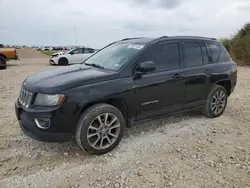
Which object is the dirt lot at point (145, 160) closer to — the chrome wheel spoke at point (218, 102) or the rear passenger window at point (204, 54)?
the chrome wheel spoke at point (218, 102)

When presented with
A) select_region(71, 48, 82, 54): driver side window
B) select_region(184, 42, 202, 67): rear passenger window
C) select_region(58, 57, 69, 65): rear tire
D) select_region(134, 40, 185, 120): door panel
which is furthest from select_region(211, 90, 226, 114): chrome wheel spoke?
select_region(71, 48, 82, 54): driver side window

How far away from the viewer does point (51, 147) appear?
374cm

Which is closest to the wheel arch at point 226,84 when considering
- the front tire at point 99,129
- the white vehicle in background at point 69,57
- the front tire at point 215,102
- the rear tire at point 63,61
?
the front tire at point 215,102

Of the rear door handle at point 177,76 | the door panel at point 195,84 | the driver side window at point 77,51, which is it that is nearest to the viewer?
the rear door handle at point 177,76

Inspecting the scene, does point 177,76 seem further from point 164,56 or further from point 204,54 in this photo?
point 204,54

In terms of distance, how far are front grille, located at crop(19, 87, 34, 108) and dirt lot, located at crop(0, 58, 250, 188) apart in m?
0.72

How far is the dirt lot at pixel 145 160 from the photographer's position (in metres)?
2.94

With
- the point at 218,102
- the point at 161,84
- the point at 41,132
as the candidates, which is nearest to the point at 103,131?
the point at 41,132

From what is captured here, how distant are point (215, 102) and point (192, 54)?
118 centimetres

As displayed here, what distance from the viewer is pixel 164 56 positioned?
419 centimetres

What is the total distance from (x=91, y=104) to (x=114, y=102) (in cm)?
39

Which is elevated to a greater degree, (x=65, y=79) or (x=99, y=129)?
(x=65, y=79)

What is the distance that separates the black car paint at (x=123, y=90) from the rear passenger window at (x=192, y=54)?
11cm

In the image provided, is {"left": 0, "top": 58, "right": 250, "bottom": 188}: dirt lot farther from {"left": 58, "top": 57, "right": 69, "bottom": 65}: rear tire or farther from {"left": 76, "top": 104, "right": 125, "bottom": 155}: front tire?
{"left": 58, "top": 57, "right": 69, "bottom": 65}: rear tire
